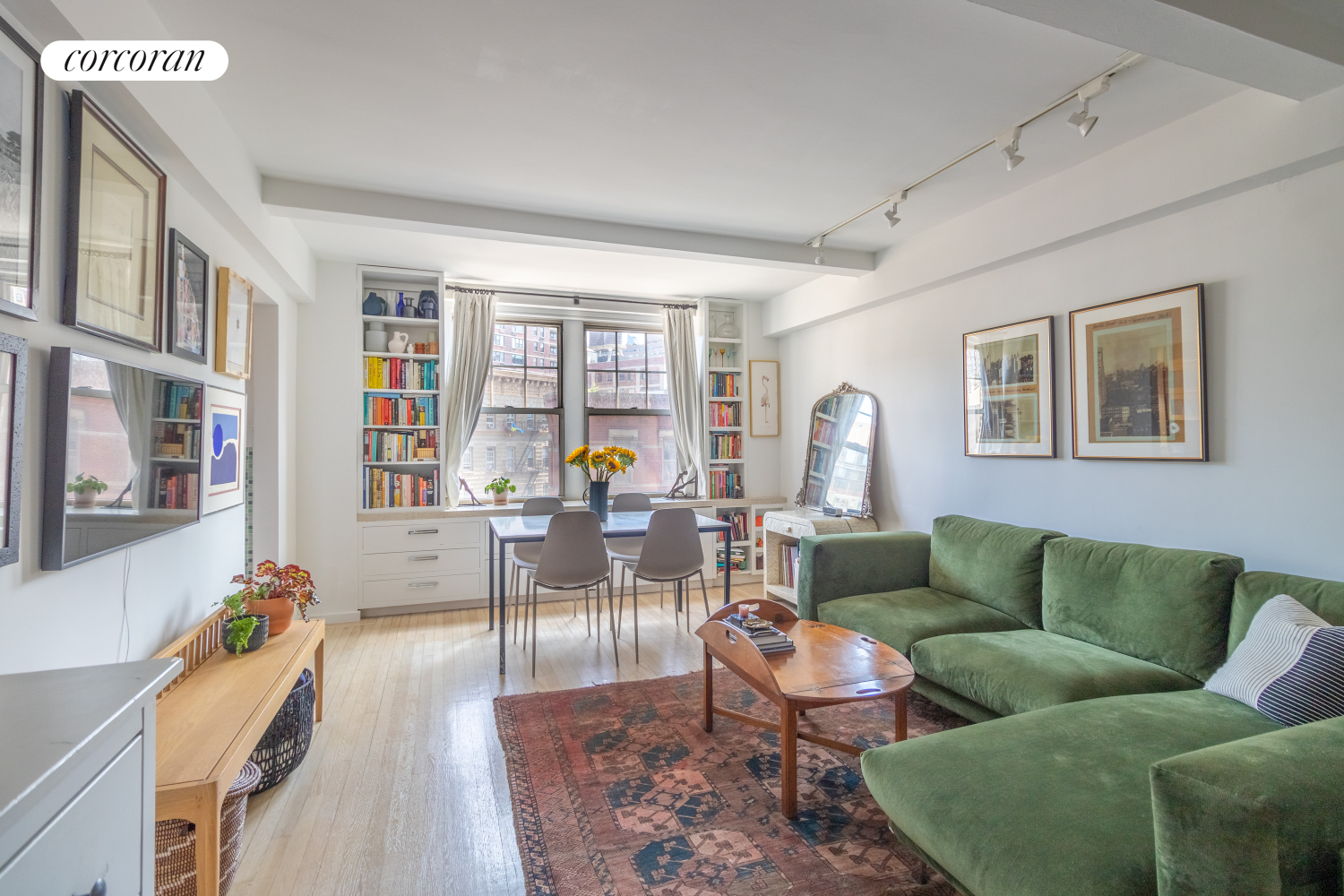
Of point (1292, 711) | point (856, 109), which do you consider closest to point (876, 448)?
point (856, 109)

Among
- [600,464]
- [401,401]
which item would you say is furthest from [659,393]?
[401,401]

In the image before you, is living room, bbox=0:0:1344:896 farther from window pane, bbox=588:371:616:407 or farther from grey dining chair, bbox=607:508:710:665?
window pane, bbox=588:371:616:407

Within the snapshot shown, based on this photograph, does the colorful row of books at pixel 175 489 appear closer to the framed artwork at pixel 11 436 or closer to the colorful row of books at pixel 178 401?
the colorful row of books at pixel 178 401

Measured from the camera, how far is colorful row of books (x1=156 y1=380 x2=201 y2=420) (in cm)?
214

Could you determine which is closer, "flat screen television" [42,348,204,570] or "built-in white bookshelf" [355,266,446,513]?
"flat screen television" [42,348,204,570]

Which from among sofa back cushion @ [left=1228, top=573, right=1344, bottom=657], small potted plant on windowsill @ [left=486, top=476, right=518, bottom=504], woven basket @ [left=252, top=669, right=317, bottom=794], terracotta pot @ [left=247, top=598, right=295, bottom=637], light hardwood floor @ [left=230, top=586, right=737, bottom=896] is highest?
small potted plant on windowsill @ [left=486, top=476, right=518, bottom=504]

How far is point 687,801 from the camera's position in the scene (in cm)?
220

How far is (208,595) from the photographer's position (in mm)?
2707

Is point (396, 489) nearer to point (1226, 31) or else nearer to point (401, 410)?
point (401, 410)

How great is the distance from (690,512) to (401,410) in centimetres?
250

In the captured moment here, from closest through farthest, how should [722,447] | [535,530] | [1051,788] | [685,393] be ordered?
[1051,788] → [535,530] → [685,393] → [722,447]

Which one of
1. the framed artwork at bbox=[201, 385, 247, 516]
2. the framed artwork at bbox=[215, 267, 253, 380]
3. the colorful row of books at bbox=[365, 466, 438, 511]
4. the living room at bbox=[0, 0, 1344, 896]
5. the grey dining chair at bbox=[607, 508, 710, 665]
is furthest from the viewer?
the colorful row of books at bbox=[365, 466, 438, 511]

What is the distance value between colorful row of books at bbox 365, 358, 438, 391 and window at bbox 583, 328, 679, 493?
52.1 inches

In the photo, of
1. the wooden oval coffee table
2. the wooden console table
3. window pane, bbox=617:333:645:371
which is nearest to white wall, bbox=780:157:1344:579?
the wooden oval coffee table
